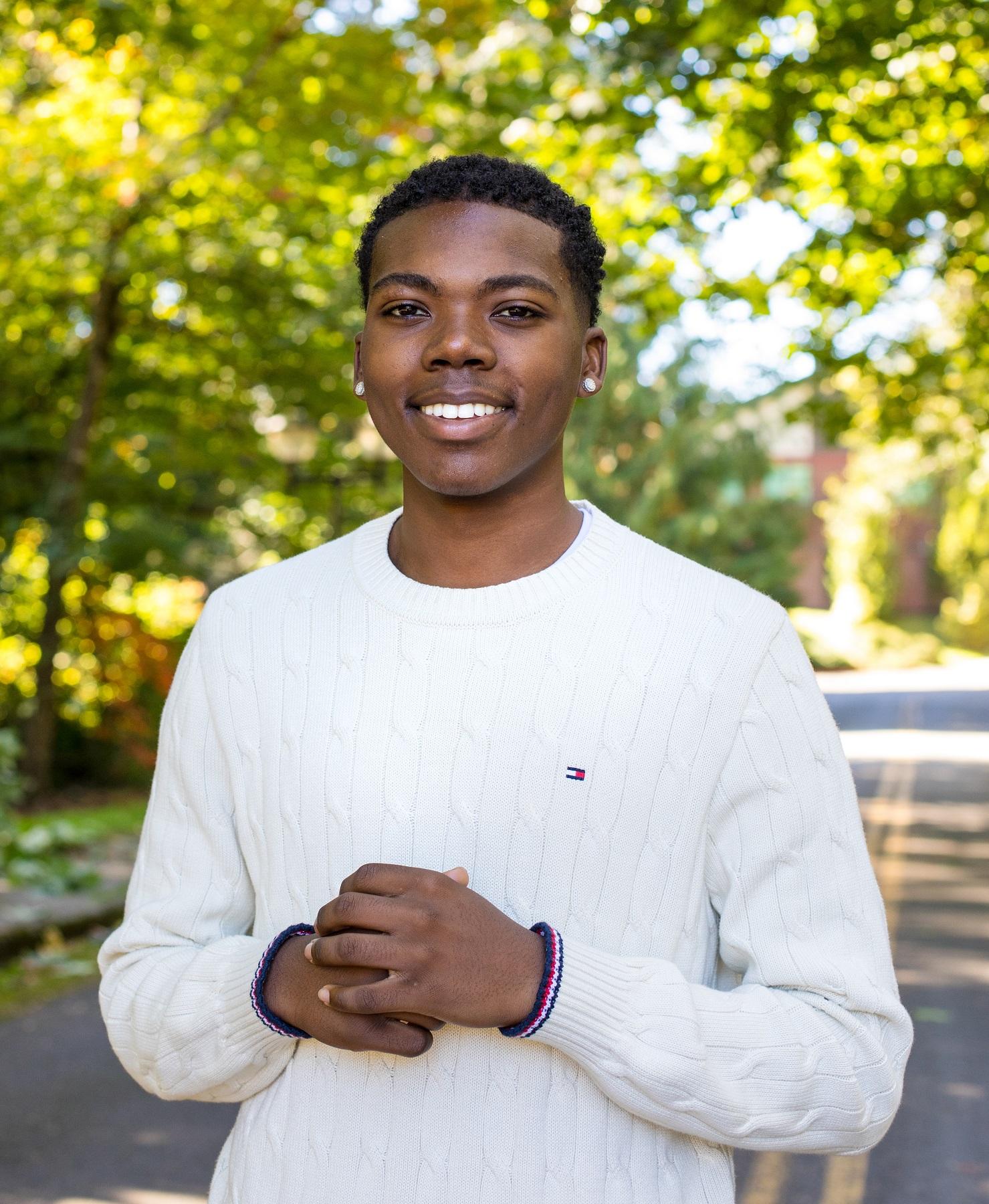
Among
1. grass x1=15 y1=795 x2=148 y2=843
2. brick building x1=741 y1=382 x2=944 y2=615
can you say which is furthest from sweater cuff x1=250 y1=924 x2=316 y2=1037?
brick building x1=741 y1=382 x2=944 y2=615

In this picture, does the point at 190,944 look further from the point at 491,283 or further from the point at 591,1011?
the point at 491,283

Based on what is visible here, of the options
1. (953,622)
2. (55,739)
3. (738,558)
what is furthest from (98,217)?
(953,622)

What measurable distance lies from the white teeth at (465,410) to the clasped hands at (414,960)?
0.53 meters

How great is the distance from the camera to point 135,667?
1430 centimetres

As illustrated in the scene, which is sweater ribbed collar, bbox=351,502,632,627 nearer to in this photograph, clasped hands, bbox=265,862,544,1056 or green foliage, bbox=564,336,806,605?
clasped hands, bbox=265,862,544,1056

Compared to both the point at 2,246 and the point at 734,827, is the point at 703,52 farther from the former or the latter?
the point at 734,827

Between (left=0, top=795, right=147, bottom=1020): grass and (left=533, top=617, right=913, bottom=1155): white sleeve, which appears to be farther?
(left=0, top=795, right=147, bottom=1020): grass

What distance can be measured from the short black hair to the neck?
9.9 inches

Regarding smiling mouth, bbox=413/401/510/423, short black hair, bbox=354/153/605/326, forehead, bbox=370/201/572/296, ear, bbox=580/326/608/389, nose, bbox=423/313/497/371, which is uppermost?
short black hair, bbox=354/153/605/326

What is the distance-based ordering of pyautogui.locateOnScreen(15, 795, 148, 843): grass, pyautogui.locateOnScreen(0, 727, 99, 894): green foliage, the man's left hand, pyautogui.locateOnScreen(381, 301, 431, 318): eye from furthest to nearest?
1. pyautogui.locateOnScreen(15, 795, 148, 843): grass
2. pyautogui.locateOnScreen(0, 727, 99, 894): green foliage
3. pyautogui.locateOnScreen(381, 301, 431, 318): eye
4. the man's left hand

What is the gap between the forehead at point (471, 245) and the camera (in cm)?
156

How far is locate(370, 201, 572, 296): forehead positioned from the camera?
1.56 meters

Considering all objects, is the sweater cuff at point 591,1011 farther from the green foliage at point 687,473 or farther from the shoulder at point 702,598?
the green foliage at point 687,473

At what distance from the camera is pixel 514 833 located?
5.25 ft
